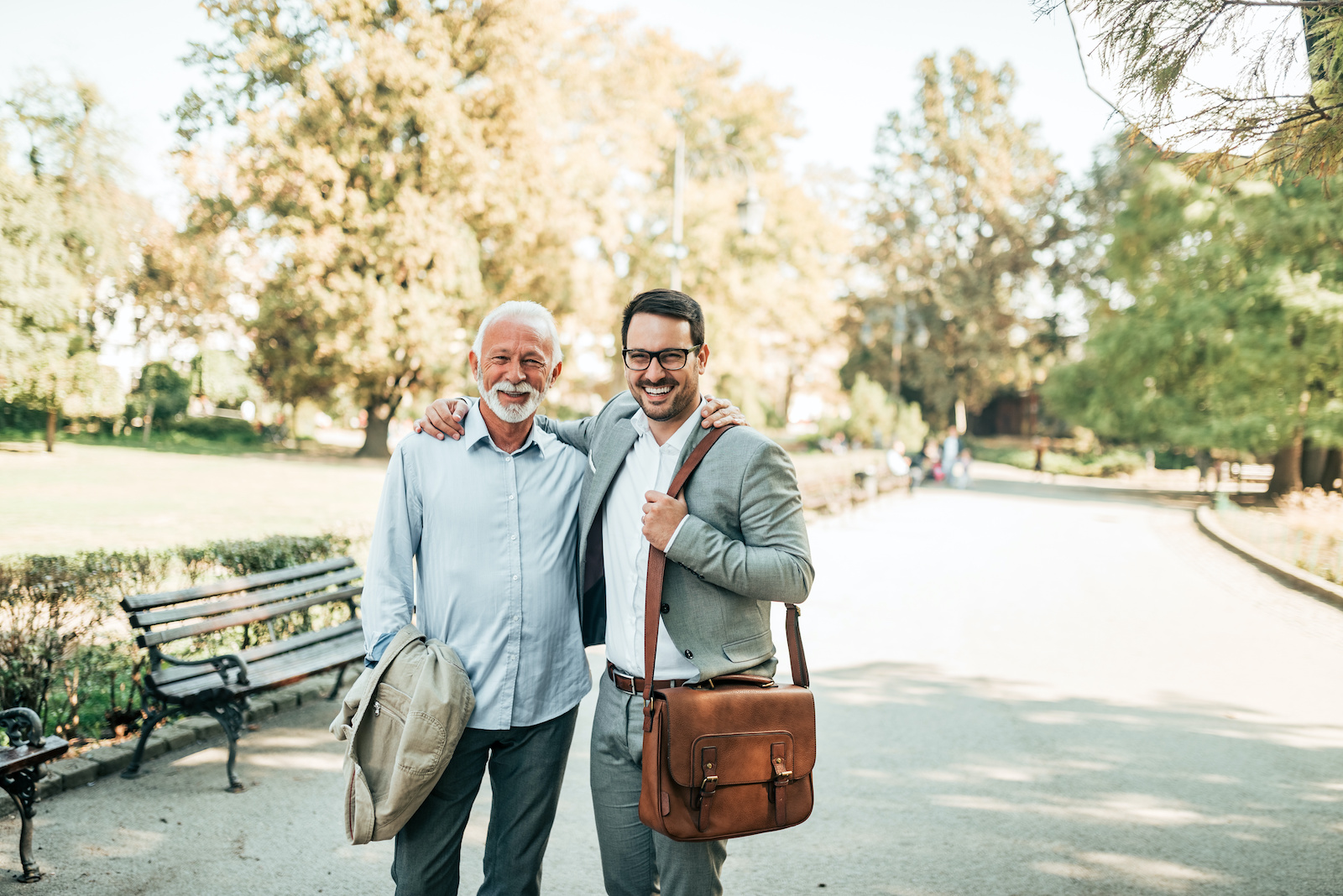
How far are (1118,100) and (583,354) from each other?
30041 millimetres

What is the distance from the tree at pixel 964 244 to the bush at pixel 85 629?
3944 cm

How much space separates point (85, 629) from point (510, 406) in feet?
11.2

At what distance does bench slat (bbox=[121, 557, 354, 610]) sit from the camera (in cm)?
439

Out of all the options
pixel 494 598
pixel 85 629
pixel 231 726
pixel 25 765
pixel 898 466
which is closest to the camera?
pixel 494 598

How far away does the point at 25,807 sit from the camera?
3.38 meters

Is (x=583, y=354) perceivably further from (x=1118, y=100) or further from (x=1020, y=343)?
(x=1118, y=100)

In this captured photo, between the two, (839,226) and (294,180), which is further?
(839,226)

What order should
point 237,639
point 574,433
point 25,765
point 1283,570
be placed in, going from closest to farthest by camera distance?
point 574,433 < point 25,765 < point 237,639 < point 1283,570

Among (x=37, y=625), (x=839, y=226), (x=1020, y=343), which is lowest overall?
(x=37, y=625)

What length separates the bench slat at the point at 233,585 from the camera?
4391mm

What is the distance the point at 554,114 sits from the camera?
2477 cm

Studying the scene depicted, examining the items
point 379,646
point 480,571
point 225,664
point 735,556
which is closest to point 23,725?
point 225,664

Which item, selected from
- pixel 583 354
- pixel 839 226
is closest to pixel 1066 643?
pixel 583 354

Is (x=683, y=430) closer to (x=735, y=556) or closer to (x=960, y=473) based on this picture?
(x=735, y=556)
